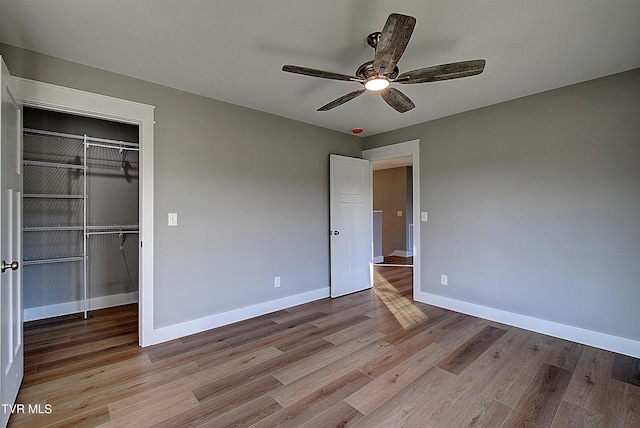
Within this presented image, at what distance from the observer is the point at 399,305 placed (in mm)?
3803

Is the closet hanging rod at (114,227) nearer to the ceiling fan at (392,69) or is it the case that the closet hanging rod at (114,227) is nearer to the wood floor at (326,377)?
the wood floor at (326,377)

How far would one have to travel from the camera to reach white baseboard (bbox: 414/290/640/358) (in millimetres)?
2521

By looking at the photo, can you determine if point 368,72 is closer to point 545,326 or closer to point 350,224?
point 350,224

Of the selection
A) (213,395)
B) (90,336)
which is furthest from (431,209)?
(90,336)

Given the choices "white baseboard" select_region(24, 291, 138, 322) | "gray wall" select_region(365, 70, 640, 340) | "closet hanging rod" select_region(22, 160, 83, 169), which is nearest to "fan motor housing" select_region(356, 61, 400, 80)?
"gray wall" select_region(365, 70, 640, 340)

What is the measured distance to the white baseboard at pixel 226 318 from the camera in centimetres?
276

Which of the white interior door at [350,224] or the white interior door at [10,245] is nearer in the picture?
the white interior door at [10,245]

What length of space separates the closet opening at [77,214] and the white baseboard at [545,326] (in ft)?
13.4

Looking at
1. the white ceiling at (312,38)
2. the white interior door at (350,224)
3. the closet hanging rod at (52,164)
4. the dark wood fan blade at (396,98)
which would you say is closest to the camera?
the white ceiling at (312,38)

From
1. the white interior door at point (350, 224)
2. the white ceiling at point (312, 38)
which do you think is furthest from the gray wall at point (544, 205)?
the white interior door at point (350, 224)

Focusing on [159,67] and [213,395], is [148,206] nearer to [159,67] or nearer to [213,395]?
[159,67]

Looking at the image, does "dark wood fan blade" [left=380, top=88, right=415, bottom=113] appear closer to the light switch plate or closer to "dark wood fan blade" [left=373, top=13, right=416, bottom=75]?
"dark wood fan blade" [left=373, top=13, right=416, bottom=75]

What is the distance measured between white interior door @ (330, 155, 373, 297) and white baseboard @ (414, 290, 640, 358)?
103 cm

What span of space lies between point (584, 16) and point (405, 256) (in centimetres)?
634
